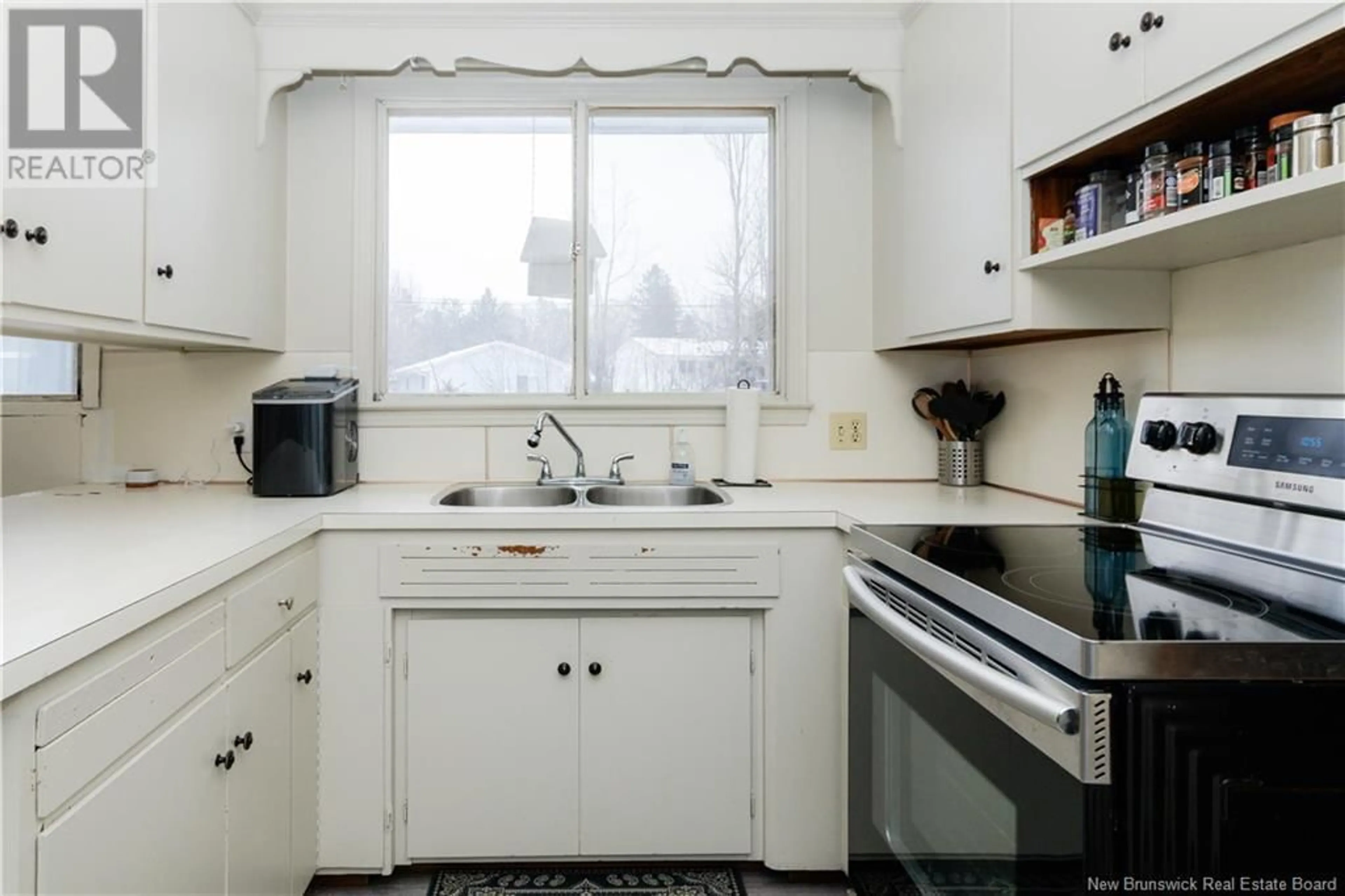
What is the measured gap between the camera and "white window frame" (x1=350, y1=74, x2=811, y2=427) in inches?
87.1

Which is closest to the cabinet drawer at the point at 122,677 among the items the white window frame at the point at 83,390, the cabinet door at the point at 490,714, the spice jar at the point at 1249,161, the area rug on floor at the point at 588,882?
the cabinet door at the point at 490,714

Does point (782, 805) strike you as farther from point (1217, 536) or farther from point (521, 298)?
point (521, 298)

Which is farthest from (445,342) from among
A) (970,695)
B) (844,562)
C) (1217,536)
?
(1217,536)

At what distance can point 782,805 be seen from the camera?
67.9 inches

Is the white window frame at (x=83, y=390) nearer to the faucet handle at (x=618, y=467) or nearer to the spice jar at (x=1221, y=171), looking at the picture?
the faucet handle at (x=618, y=467)

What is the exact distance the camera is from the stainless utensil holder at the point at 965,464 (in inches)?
85.5

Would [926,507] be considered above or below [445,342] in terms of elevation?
below

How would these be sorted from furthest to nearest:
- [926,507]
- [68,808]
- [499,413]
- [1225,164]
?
[499,413] < [926,507] < [1225,164] < [68,808]

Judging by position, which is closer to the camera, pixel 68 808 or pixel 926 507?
pixel 68 808

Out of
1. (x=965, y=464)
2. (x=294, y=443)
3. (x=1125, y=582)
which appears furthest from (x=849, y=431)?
(x=294, y=443)

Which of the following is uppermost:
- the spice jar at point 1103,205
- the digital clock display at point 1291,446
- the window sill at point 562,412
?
the spice jar at point 1103,205

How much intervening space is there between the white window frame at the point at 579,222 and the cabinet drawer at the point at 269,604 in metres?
0.71

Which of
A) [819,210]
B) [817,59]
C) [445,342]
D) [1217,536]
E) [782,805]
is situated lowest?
[782,805]

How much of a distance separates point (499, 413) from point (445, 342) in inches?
11.3
